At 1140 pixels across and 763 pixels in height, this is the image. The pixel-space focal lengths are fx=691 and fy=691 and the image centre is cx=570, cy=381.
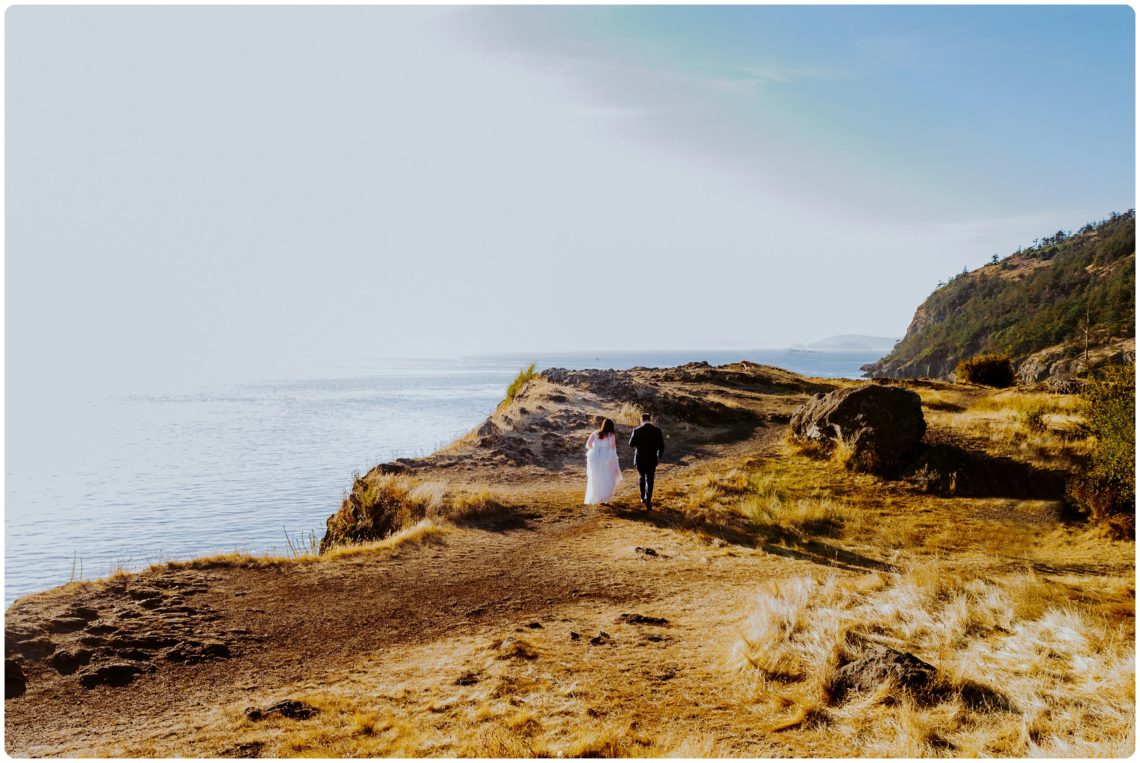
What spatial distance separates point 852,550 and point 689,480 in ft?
19.6

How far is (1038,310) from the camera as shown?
121 metres

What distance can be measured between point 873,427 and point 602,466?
290 inches

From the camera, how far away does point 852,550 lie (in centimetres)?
1146

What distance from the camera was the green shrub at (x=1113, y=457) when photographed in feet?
39.3

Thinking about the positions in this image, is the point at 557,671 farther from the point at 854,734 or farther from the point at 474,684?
the point at 854,734

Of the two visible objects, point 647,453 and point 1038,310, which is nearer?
point 647,453

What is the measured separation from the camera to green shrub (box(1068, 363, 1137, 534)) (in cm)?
1197

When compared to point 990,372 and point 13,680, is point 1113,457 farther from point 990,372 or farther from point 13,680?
point 990,372

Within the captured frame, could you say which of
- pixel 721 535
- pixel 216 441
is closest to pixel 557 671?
pixel 721 535

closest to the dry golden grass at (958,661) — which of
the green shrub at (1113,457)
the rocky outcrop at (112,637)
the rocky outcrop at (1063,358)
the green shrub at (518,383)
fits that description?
the green shrub at (1113,457)

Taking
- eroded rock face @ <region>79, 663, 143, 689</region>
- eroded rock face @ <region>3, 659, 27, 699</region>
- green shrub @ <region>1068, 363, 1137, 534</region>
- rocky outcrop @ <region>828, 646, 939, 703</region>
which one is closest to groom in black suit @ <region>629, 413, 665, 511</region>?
green shrub @ <region>1068, 363, 1137, 534</region>

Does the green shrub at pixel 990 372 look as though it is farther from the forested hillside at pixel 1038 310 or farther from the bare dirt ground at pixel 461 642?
the forested hillside at pixel 1038 310

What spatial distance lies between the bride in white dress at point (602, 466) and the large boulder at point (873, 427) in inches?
261

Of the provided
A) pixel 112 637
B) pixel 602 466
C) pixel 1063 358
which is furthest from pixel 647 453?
pixel 1063 358
